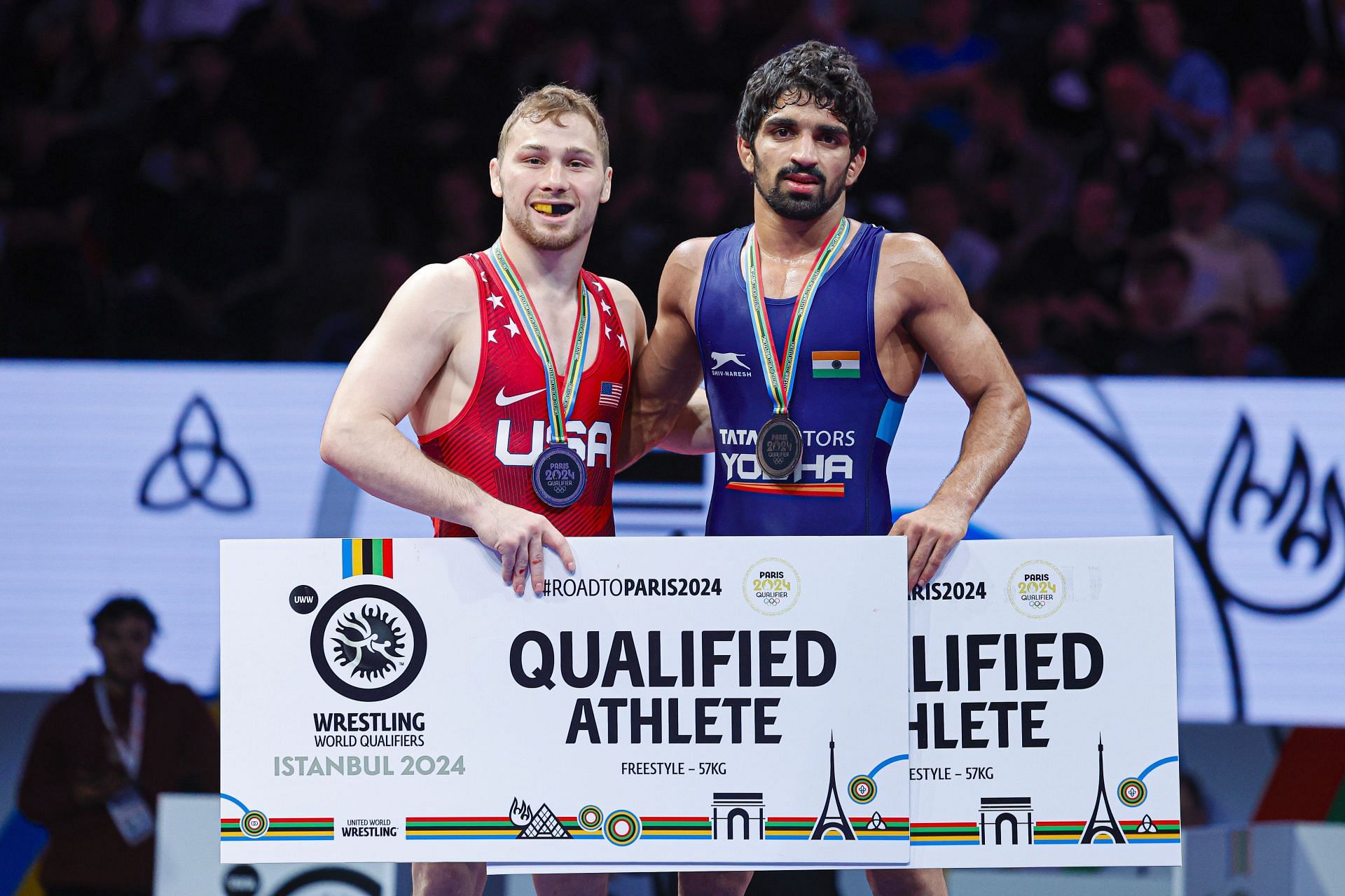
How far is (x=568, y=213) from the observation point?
9.56 ft

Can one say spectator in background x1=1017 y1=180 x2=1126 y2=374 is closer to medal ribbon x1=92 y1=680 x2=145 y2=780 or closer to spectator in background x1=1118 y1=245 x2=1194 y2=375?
spectator in background x1=1118 y1=245 x2=1194 y2=375

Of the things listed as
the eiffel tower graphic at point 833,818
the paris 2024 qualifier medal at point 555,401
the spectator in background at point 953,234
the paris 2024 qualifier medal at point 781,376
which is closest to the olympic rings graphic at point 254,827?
the paris 2024 qualifier medal at point 555,401

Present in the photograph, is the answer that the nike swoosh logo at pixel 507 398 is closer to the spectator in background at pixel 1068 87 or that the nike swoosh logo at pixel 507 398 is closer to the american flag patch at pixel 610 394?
the american flag patch at pixel 610 394

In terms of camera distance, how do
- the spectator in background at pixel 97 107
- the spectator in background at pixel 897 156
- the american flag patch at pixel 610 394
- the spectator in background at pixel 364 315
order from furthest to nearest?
the spectator in background at pixel 97 107 → the spectator in background at pixel 897 156 → the spectator in background at pixel 364 315 → the american flag patch at pixel 610 394

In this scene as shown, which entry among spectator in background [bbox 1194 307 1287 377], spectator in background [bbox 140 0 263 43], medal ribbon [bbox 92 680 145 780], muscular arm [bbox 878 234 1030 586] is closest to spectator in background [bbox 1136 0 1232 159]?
spectator in background [bbox 1194 307 1287 377]

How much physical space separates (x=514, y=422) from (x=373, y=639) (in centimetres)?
60

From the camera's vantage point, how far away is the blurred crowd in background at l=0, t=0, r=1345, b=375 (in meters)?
5.46

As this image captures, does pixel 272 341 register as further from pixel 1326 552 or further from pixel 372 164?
pixel 1326 552

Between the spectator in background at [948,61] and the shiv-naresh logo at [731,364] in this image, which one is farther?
the spectator in background at [948,61]

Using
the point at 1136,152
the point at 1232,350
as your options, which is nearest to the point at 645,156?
the point at 1136,152

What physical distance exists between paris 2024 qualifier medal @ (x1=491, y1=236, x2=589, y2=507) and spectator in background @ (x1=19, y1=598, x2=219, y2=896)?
279cm

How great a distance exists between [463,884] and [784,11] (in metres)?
4.41

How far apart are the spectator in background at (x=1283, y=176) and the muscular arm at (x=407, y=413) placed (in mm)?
4100

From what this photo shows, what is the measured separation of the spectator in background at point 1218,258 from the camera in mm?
5391
